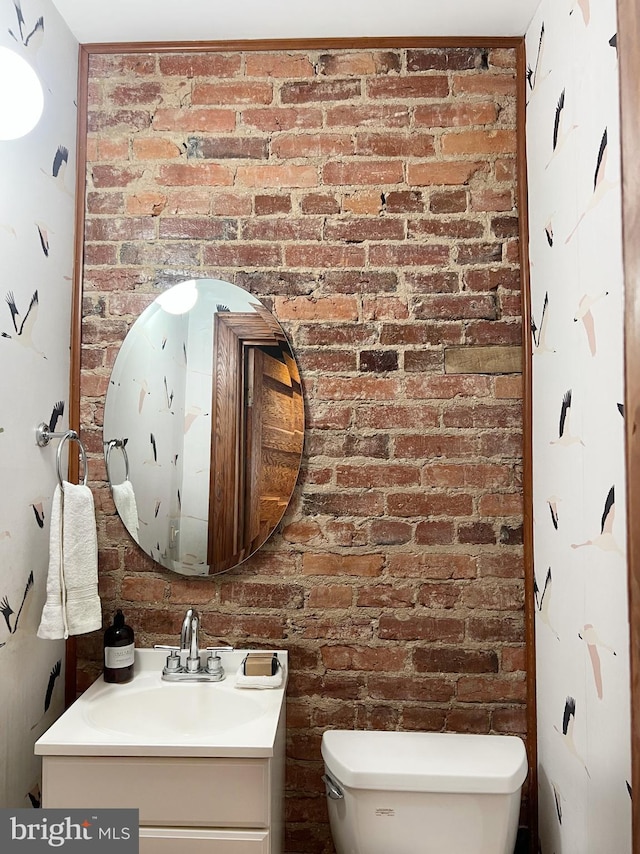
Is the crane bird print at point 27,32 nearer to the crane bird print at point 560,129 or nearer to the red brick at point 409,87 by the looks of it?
the red brick at point 409,87

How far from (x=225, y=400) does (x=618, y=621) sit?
3.61 feet

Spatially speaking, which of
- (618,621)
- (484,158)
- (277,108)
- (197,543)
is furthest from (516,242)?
(197,543)

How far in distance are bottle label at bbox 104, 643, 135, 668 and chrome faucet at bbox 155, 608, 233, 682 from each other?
75 mm

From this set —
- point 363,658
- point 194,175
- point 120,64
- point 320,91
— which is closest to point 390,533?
point 363,658

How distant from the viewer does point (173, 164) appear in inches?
Result: 75.3

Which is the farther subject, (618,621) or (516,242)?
(516,242)

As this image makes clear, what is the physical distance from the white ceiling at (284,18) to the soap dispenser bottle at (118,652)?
5.13 ft

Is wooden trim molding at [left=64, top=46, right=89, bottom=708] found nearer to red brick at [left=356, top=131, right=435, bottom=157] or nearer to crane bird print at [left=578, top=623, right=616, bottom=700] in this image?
red brick at [left=356, top=131, right=435, bottom=157]

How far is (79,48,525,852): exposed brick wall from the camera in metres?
1.85

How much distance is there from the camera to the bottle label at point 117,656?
1.77 meters

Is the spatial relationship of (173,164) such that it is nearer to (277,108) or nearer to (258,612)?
(277,108)

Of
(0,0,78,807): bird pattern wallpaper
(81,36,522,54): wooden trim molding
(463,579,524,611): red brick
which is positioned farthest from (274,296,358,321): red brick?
(463,579,524,611): red brick

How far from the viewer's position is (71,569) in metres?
1.67

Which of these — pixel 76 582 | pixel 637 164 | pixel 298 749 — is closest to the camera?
pixel 637 164
